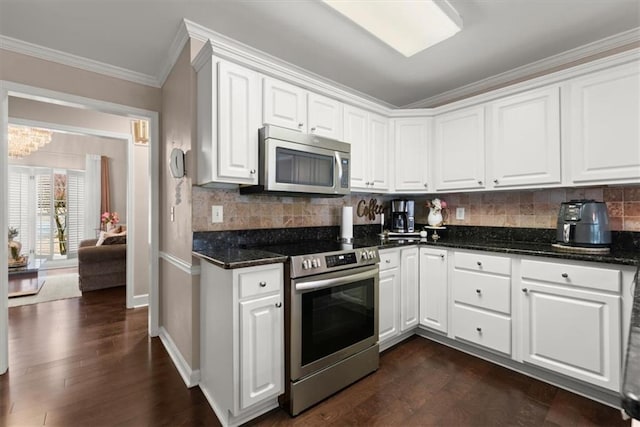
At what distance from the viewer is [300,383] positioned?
1.80 meters

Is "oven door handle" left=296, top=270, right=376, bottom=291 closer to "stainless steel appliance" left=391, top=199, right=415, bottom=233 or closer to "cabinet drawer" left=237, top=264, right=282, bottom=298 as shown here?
"cabinet drawer" left=237, top=264, right=282, bottom=298

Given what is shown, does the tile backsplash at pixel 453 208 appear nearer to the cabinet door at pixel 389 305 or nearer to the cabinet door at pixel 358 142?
the cabinet door at pixel 358 142

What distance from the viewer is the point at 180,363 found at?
A: 2303 millimetres

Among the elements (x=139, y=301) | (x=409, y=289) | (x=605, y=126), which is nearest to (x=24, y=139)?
(x=139, y=301)

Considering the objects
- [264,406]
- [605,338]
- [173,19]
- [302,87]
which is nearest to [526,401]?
[605,338]

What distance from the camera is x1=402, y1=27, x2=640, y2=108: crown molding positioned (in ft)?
7.27

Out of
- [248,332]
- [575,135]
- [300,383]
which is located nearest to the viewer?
[248,332]

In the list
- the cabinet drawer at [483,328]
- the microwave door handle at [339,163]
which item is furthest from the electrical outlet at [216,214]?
the cabinet drawer at [483,328]

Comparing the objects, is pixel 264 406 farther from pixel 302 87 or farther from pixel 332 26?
pixel 332 26

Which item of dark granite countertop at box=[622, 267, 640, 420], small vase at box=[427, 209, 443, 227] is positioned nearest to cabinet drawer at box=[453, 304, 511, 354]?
small vase at box=[427, 209, 443, 227]

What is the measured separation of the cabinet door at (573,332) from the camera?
1.81 metres

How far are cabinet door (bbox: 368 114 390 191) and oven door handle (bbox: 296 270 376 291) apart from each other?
1.03 m

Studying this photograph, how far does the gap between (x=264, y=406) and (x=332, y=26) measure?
8.30 ft

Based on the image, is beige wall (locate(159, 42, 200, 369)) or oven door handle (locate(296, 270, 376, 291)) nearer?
oven door handle (locate(296, 270, 376, 291))
